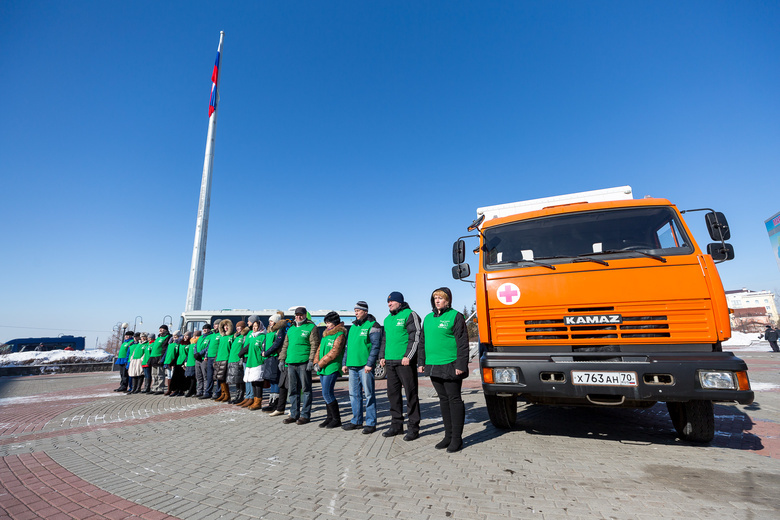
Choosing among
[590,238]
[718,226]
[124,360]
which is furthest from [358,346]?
[124,360]

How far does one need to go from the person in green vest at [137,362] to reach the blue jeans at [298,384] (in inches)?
251

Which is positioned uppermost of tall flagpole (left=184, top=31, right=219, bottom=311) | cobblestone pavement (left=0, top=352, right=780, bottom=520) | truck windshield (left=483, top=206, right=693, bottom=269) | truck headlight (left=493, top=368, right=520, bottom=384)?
tall flagpole (left=184, top=31, right=219, bottom=311)

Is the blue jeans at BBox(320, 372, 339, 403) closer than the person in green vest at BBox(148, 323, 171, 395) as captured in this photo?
Yes

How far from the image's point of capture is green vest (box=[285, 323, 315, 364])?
19.7 feet

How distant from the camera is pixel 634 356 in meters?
3.76

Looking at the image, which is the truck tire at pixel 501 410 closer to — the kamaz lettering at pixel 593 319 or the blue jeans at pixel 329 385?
the kamaz lettering at pixel 593 319

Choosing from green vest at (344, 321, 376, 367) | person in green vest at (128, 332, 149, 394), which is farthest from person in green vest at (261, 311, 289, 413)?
person in green vest at (128, 332, 149, 394)

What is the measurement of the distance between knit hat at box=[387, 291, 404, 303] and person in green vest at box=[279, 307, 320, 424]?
5.30 ft

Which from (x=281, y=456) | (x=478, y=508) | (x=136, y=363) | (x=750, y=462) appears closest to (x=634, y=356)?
(x=750, y=462)

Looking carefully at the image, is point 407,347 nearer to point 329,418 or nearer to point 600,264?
point 329,418

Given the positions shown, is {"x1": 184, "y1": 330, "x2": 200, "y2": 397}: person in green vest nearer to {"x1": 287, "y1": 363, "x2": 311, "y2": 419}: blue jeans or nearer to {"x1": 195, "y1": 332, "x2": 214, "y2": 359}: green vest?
{"x1": 195, "y1": 332, "x2": 214, "y2": 359}: green vest

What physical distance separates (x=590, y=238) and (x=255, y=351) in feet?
20.3

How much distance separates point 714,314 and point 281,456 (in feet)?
15.6

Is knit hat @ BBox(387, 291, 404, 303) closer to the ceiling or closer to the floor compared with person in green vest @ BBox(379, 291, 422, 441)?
closer to the ceiling
